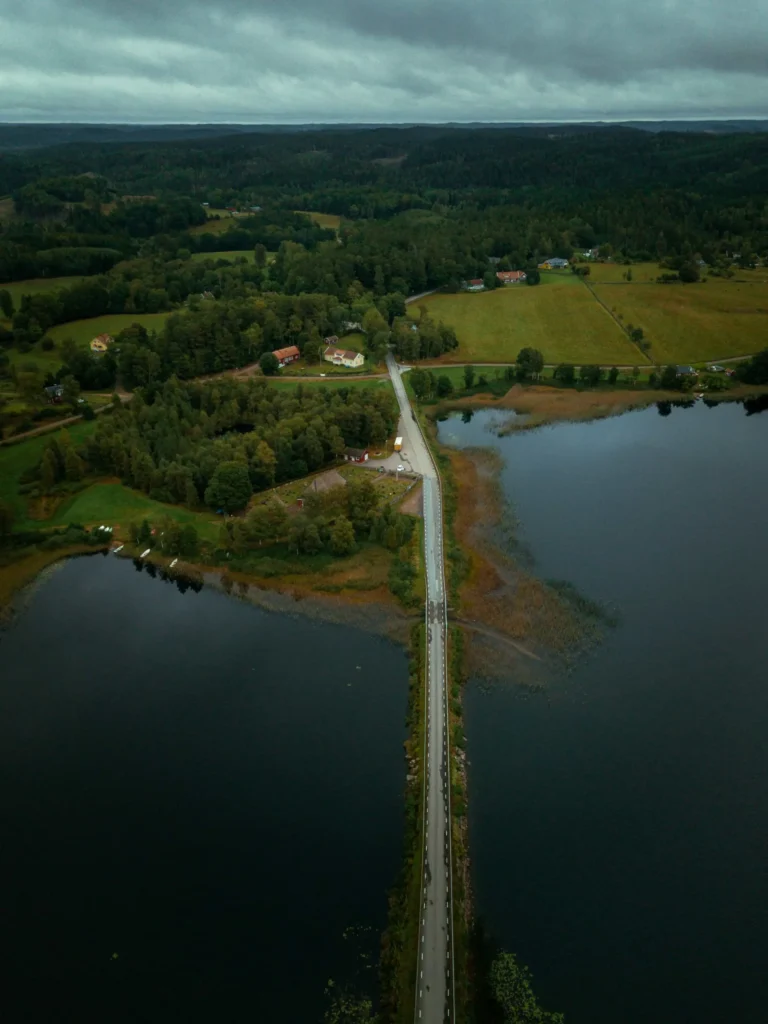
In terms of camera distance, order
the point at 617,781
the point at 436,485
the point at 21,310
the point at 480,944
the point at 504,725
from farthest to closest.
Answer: the point at 21,310 → the point at 436,485 → the point at 504,725 → the point at 617,781 → the point at 480,944

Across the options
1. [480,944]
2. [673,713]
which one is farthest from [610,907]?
[673,713]

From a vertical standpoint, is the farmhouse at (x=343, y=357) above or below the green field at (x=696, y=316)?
below

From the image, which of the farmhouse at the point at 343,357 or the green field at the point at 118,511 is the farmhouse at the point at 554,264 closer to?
the farmhouse at the point at 343,357

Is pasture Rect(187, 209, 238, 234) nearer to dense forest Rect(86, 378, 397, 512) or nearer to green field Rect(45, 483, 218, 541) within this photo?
dense forest Rect(86, 378, 397, 512)

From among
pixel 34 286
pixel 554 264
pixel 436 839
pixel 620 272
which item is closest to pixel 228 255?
pixel 34 286

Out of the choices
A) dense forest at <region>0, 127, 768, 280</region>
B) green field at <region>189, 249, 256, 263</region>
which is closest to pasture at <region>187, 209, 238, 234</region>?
dense forest at <region>0, 127, 768, 280</region>

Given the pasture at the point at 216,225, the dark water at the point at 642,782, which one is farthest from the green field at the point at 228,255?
the dark water at the point at 642,782

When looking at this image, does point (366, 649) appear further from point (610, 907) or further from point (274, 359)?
point (274, 359)
